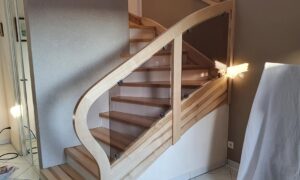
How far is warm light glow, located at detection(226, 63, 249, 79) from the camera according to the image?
8.91 ft

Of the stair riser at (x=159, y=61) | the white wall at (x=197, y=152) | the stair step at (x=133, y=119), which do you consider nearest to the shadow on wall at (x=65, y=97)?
the stair step at (x=133, y=119)

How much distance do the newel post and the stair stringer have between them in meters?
0.05

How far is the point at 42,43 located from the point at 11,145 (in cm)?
203

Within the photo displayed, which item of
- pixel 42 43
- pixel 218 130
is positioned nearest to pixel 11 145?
pixel 42 43

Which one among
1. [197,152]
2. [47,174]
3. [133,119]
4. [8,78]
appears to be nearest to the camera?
[133,119]

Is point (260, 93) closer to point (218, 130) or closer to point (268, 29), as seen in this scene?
point (268, 29)

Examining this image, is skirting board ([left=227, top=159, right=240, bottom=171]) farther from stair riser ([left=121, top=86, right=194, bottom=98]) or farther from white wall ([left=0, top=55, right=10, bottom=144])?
white wall ([left=0, top=55, right=10, bottom=144])

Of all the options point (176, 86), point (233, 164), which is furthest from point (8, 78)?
point (233, 164)

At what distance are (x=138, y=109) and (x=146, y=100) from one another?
0.13 metres

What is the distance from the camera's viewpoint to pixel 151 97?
2.71 m

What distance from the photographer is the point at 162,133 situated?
2414 mm

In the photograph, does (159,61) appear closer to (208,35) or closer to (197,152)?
(208,35)

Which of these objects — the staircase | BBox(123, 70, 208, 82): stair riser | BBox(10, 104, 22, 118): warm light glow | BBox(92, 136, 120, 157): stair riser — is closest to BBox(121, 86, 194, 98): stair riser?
the staircase

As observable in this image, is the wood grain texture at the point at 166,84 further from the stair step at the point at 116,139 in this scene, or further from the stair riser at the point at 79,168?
the stair riser at the point at 79,168
